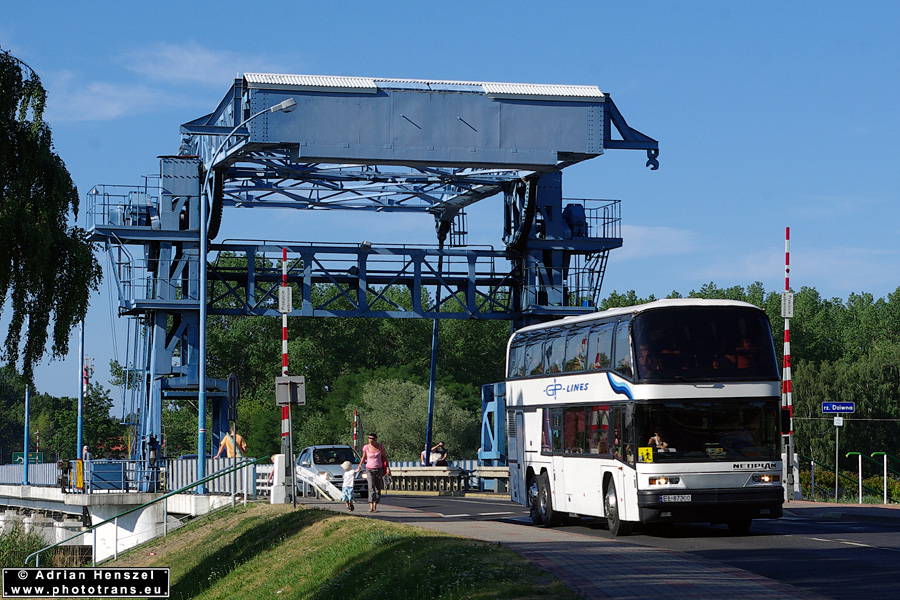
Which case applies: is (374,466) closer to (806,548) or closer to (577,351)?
(577,351)

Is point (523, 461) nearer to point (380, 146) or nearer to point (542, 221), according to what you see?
point (380, 146)

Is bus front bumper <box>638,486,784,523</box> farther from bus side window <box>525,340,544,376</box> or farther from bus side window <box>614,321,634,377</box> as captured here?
bus side window <box>525,340,544,376</box>

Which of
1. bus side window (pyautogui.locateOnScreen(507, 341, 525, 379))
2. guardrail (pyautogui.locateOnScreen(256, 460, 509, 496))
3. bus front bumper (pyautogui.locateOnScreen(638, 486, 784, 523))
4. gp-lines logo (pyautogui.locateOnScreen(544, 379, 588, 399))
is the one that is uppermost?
bus side window (pyautogui.locateOnScreen(507, 341, 525, 379))

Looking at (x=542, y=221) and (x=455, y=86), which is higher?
(x=455, y=86)

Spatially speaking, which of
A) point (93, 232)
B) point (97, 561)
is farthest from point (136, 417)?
point (97, 561)

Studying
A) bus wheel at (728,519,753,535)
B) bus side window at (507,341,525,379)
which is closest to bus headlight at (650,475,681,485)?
bus wheel at (728,519,753,535)

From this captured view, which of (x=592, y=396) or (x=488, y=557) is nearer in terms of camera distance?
(x=488, y=557)

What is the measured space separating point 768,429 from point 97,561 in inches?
800

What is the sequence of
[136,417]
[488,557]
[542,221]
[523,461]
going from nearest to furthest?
1. [488,557]
2. [523,461]
3. [542,221]
4. [136,417]

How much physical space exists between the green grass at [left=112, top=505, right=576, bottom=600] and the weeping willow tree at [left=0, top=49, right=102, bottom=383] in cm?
500

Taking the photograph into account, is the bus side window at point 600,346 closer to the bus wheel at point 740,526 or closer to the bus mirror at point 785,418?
the bus mirror at point 785,418

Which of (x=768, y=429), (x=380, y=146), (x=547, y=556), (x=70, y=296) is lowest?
(x=547, y=556)

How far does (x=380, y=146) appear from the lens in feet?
114

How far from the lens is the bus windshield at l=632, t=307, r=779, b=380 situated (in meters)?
19.4
